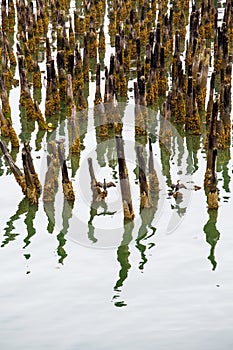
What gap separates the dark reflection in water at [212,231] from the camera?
7.31 m

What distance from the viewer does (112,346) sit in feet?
19.4

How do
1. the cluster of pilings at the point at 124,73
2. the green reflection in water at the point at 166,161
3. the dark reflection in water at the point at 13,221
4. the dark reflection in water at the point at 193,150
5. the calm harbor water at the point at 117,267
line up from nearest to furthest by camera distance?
the calm harbor water at the point at 117,267 → the dark reflection in water at the point at 13,221 → the green reflection in water at the point at 166,161 → the dark reflection in water at the point at 193,150 → the cluster of pilings at the point at 124,73

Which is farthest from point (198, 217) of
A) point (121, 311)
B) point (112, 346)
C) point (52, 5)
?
point (52, 5)

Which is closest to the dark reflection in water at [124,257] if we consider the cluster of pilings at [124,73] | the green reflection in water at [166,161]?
the cluster of pilings at [124,73]

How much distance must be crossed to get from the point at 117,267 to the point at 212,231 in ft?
4.24

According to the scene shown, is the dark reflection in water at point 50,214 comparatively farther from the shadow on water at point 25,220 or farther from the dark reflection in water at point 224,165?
the dark reflection in water at point 224,165

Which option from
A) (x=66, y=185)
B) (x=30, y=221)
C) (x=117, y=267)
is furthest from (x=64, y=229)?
(x=117, y=267)

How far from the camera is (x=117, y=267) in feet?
23.4

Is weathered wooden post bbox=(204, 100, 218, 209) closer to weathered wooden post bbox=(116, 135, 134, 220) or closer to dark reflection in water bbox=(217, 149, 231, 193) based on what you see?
dark reflection in water bbox=(217, 149, 231, 193)

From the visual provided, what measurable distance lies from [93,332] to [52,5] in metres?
10.7

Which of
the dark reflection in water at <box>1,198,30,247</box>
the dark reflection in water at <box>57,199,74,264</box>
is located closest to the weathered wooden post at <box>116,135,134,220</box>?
the dark reflection in water at <box>57,199,74,264</box>

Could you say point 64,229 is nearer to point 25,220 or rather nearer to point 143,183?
point 25,220

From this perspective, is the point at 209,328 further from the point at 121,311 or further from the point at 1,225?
the point at 1,225

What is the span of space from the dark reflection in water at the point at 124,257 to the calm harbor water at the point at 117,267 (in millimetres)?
11
